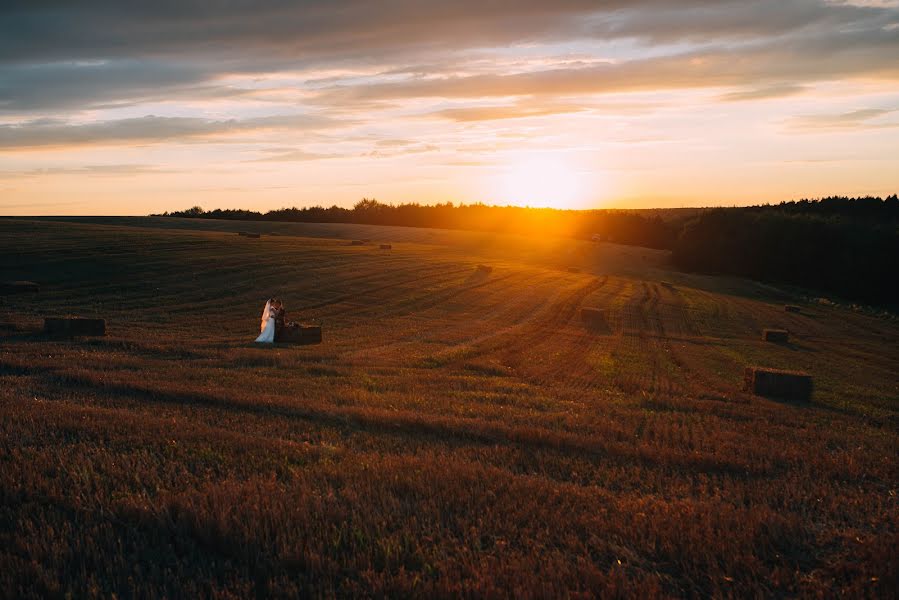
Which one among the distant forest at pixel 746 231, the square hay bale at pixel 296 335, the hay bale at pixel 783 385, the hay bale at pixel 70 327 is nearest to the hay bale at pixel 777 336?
the hay bale at pixel 783 385

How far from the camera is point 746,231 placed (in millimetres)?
73375

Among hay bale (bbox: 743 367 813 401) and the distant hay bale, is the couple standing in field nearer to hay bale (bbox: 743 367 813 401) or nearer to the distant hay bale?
hay bale (bbox: 743 367 813 401)

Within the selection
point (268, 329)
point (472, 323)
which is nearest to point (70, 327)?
point (268, 329)

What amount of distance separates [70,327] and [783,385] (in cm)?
1956

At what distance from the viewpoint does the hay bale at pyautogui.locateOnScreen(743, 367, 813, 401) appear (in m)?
17.4

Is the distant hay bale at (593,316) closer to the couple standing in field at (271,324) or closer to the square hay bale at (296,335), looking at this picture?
the square hay bale at (296,335)

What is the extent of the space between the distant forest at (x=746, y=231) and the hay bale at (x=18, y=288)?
59.0 metres

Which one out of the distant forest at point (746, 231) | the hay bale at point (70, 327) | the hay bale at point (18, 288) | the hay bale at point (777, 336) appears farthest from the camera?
the distant forest at point (746, 231)

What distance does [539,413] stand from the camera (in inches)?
491

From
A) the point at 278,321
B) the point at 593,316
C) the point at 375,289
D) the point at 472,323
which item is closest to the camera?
the point at 278,321

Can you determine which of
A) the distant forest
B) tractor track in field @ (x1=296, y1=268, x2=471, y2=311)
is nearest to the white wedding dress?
tractor track in field @ (x1=296, y1=268, x2=471, y2=311)

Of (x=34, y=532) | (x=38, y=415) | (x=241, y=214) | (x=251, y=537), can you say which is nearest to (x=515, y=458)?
(x=251, y=537)

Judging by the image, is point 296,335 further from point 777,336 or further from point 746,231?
point 746,231

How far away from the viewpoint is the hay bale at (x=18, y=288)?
1175 inches
